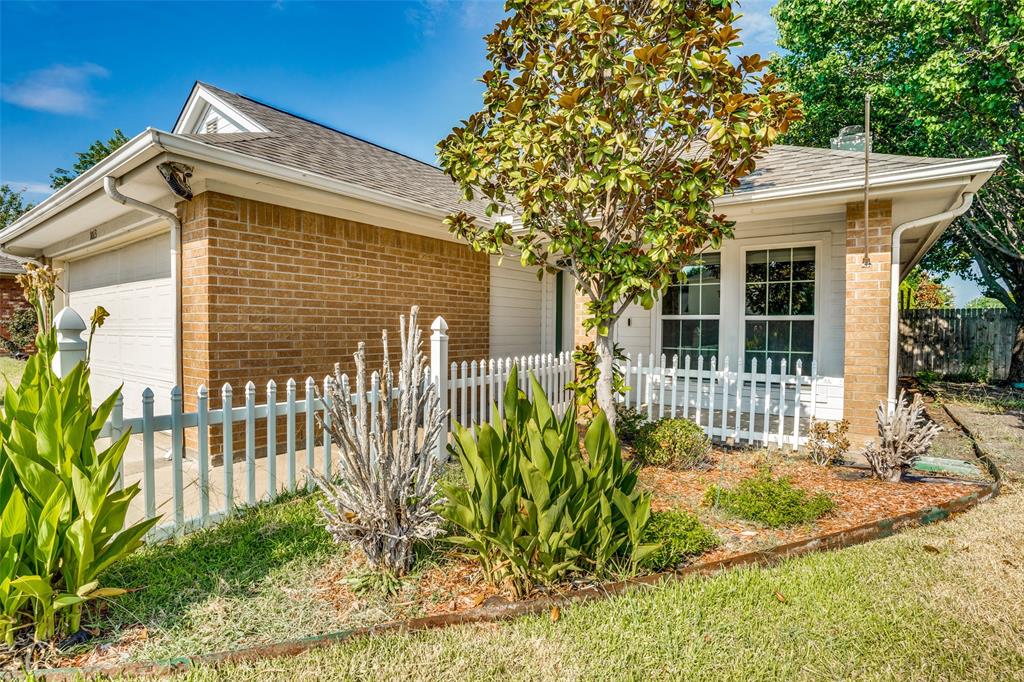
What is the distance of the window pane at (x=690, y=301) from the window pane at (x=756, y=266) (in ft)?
2.56

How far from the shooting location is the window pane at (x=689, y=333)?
309 inches

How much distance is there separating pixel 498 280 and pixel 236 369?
4916 mm

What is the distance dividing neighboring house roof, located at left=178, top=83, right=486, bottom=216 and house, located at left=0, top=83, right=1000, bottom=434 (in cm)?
7

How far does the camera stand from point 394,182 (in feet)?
25.1

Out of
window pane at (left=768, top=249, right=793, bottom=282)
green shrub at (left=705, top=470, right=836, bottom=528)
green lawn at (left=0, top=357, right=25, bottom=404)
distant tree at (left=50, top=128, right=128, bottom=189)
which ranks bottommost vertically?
green shrub at (left=705, top=470, right=836, bottom=528)

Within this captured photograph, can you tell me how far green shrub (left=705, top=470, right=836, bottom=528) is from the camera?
3641 millimetres

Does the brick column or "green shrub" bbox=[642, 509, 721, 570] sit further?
the brick column

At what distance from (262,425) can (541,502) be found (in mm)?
4324

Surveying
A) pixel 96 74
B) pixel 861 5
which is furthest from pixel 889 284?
pixel 96 74

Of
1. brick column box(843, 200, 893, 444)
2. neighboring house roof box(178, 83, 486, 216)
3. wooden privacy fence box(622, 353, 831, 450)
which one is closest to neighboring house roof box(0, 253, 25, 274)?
neighboring house roof box(178, 83, 486, 216)

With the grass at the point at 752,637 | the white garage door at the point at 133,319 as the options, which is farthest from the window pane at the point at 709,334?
the white garage door at the point at 133,319

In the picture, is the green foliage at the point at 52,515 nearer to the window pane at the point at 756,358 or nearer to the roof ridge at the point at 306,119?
the window pane at the point at 756,358

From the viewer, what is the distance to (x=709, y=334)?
7723mm

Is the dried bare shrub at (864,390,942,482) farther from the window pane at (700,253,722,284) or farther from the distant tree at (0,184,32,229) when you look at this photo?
the distant tree at (0,184,32,229)
